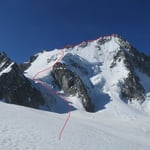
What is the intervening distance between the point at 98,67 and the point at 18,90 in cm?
5047

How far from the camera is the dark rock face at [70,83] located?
79.6m

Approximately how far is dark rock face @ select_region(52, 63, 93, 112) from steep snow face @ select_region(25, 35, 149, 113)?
7.79 feet

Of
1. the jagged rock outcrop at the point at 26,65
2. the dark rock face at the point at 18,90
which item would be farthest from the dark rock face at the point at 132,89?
the jagged rock outcrop at the point at 26,65

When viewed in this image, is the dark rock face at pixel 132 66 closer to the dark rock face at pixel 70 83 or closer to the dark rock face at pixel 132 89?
the dark rock face at pixel 132 89

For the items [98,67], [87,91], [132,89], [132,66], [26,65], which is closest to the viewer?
[87,91]

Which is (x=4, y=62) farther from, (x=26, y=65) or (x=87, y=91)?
(x=87, y=91)

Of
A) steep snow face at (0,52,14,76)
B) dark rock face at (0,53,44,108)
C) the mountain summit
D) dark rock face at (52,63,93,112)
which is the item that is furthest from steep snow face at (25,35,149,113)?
steep snow face at (0,52,14,76)

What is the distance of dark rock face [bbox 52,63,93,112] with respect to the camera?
79.6 meters

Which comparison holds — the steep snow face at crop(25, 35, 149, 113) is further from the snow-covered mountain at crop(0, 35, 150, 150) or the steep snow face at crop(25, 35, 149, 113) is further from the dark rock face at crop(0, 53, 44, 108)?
the dark rock face at crop(0, 53, 44, 108)

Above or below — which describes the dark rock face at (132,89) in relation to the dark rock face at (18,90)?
above

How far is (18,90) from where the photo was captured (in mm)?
68375

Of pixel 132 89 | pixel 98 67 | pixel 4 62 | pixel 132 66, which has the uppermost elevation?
pixel 132 66

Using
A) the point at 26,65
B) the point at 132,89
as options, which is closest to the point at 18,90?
the point at 132,89

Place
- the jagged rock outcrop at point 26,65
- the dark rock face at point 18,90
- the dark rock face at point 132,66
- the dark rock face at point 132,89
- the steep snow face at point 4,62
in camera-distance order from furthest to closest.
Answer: the jagged rock outcrop at point 26,65
the dark rock face at point 132,66
the dark rock face at point 132,89
the steep snow face at point 4,62
the dark rock face at point 18,90
